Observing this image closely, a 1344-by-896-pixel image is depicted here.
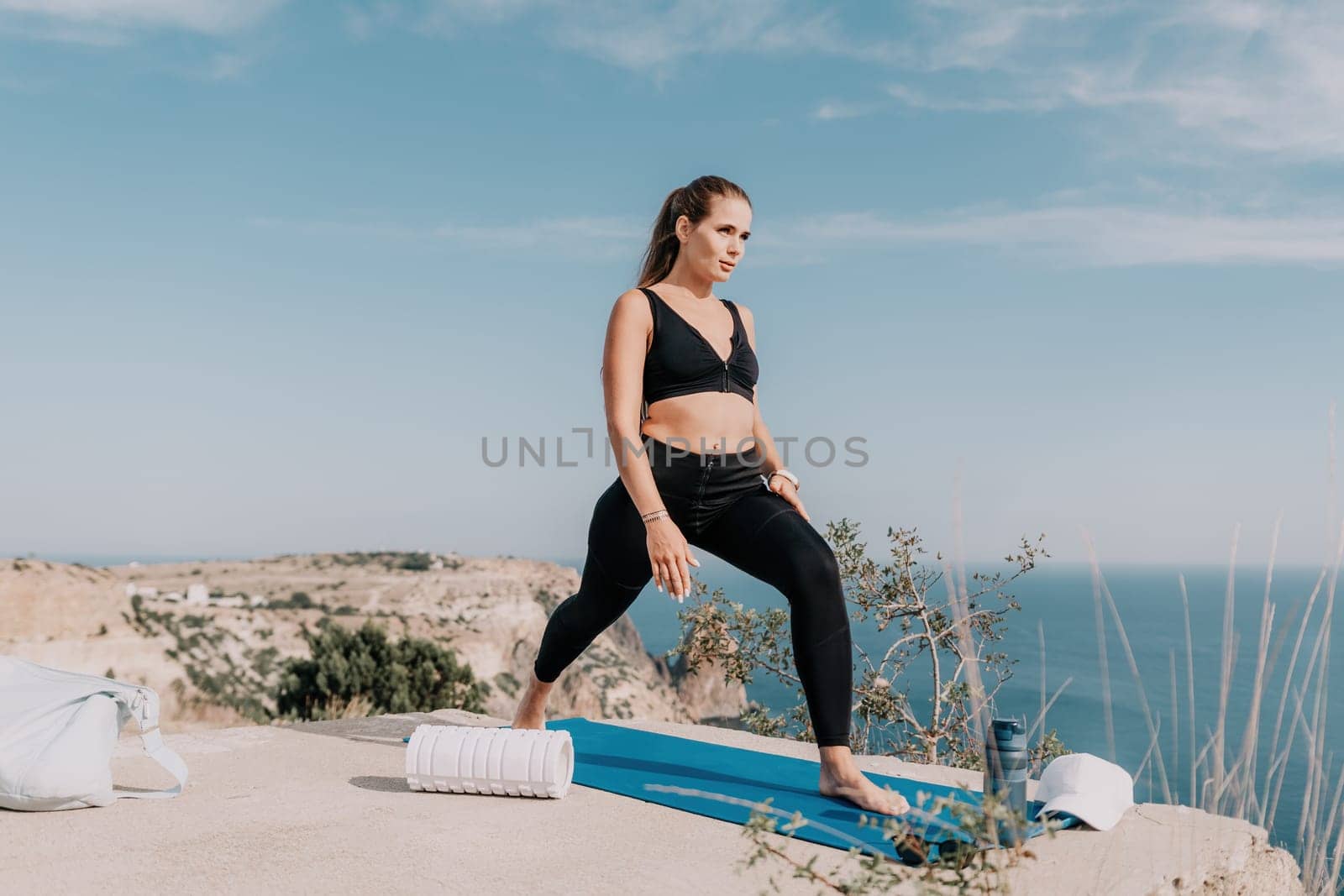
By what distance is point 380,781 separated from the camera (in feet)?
13.5

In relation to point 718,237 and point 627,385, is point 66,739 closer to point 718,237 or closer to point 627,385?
point 627,385

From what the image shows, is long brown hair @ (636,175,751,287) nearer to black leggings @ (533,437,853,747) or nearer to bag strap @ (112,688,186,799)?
black leggings @ (533,437,853,747)

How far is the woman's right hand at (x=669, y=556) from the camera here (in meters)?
3.55

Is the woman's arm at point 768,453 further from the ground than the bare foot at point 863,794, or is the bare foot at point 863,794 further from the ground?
the woman's arm at point 768,453

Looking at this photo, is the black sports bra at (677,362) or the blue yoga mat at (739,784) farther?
the black sports bra at (677,362)

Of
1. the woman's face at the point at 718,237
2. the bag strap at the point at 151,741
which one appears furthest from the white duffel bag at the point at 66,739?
the woman's face at the point at 718,237

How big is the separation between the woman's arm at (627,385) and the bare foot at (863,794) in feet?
3.81

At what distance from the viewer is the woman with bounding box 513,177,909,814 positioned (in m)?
3.56

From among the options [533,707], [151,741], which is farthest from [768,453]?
[151,741]

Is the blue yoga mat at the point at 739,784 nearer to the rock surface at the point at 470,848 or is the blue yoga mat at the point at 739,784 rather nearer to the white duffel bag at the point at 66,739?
the rock surface at the point at 470,848

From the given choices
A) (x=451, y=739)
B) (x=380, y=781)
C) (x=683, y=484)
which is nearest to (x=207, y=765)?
(x=380, y=781)

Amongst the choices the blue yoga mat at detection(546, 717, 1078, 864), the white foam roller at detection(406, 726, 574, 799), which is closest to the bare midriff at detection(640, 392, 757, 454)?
the white foam roller at detection(406, 726, 574, 799)

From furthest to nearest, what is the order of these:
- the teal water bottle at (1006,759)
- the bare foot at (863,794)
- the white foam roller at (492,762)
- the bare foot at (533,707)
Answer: the bare foot at (533,707) < the white foam roller at (492,762) < the bare foot at (863,794) < the teal water bottle at (1006,759)

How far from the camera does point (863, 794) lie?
11.4 feet
